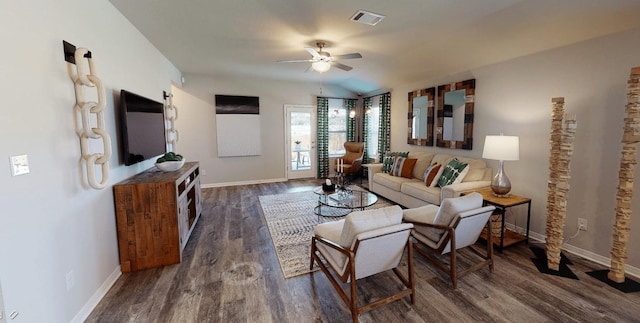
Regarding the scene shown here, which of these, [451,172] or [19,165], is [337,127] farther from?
[19,165]

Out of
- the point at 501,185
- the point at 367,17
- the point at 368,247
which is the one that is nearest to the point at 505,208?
the point at 501,185

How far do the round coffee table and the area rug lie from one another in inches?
7.3

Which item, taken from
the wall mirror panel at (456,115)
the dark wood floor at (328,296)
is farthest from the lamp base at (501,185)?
the wall mirror panel at (456,115)

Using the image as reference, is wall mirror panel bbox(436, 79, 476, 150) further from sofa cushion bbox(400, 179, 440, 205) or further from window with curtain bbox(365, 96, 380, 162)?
window with curtain bbox(365, 96, 380, 162)

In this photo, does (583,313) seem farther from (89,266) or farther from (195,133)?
(195,133)

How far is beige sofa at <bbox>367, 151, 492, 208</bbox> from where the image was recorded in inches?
142

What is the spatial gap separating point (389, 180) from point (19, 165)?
4400 millimetres

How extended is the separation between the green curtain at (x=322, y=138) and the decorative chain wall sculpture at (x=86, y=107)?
17.0 feet

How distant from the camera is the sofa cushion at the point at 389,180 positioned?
4.51 metres

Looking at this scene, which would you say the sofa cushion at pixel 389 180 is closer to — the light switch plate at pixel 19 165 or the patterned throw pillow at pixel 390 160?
the patterned throw pillow at pixel 390 160

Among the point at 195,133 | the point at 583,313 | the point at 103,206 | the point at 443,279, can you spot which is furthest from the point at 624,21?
the point at 195,133

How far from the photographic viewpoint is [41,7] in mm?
1622

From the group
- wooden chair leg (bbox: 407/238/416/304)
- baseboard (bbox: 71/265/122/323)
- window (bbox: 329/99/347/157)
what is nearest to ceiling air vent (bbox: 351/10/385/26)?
wooden chair leg (bbox: 407/238/416/304)

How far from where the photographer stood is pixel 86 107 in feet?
6.13
